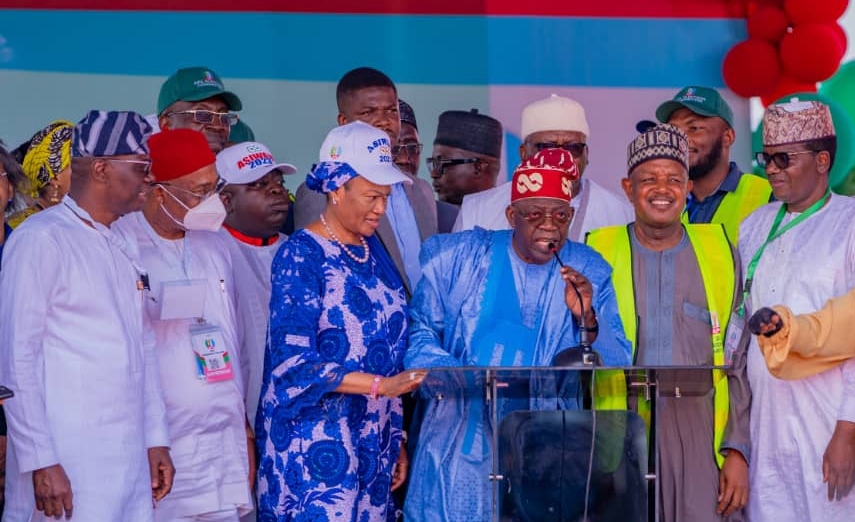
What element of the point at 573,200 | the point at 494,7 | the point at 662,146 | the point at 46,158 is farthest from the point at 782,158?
the point at 46,158

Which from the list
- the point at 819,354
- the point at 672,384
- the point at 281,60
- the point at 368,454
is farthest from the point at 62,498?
the point at 281,60

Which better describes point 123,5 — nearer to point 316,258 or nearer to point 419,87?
point 419,87

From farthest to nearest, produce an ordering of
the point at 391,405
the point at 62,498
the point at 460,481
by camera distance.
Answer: the point at 391,405 < the point at 460,481 < the point at 62,498

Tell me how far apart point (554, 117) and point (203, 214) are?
185 cm

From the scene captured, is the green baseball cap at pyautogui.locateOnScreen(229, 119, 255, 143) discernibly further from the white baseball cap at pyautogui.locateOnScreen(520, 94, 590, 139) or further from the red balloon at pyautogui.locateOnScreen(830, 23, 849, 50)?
the red balloon at pyautogui.locateOnScreen(830, 23, 849, 50)

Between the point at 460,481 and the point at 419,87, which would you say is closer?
the point at 460,481

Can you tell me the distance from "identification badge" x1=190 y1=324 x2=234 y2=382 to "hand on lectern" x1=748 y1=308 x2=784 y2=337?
2.00 metres

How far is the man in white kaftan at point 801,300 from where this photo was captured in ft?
16.9

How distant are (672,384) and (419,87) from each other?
3.95 metres

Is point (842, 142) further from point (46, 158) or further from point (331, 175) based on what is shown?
point (46, 158)

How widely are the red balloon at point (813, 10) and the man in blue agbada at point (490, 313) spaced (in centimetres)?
357

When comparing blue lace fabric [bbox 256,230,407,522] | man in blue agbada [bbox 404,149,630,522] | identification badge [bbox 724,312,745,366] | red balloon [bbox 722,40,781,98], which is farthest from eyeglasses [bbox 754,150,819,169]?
red balloon [bbox 722,40,781,98]

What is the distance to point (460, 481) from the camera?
15.6 ft

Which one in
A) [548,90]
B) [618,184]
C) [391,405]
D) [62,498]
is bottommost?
[62,498]
